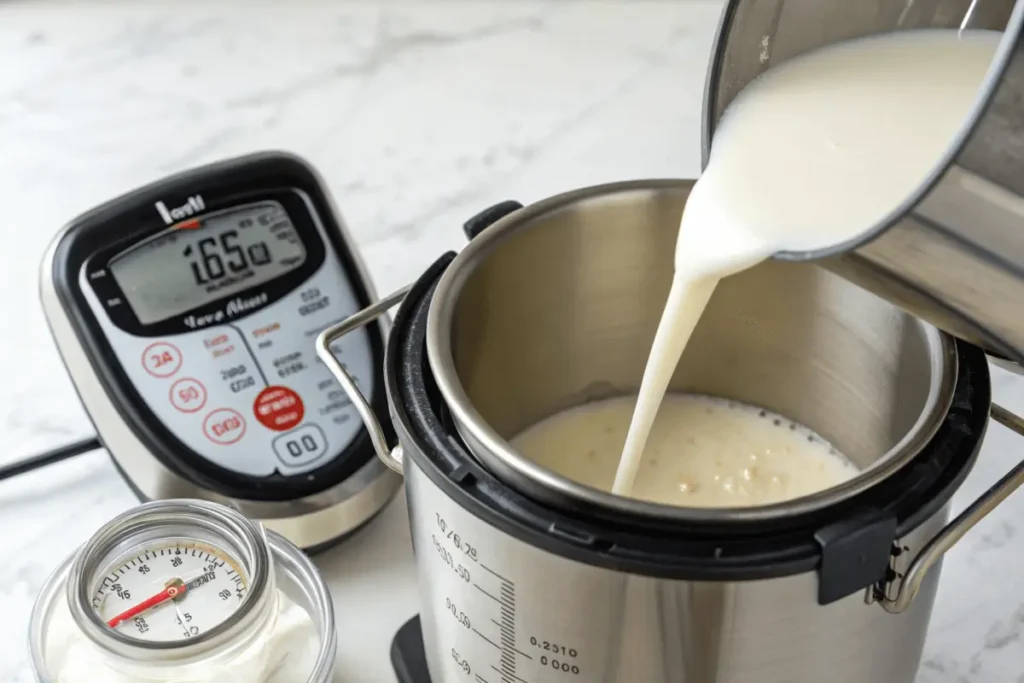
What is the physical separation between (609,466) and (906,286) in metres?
0.30

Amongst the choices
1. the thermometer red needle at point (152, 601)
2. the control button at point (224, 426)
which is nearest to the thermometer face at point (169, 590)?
the thermometer red needle at point (152, 601)

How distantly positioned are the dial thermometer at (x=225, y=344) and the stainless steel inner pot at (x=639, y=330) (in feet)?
Answer: 0.37

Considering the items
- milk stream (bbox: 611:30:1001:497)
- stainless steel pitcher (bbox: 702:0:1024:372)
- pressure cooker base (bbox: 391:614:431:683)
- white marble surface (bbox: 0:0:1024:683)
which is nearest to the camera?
stainless steel pitcher (bbox: 702:0:1024:372)

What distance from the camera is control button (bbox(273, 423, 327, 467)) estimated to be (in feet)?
→ 2.52

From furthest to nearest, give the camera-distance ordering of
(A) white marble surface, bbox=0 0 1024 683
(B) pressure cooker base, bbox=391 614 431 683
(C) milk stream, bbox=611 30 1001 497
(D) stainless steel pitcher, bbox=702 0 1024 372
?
(A) white marble surface, bbox=0 0 1024 683 → (B) pressure cooker base, bbox=391 614 431 683 → (C) milk stream, bbox=611 30 1001 497 → (D) stainless steel pitcher, bbox=702 0 1024 372

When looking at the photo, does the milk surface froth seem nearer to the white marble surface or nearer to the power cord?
the white marble surface

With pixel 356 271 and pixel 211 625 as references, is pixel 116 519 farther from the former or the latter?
pixel 356 271

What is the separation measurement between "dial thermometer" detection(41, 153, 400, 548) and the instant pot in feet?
0.39

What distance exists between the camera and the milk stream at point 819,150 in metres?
0.56

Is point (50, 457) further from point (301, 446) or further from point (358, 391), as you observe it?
point (358, 391)

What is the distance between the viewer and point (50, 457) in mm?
837

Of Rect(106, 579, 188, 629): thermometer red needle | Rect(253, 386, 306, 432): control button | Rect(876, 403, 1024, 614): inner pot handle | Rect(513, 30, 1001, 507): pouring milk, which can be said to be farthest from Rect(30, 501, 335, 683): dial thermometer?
Rect(876, 403, 1024, 614): inner pot handle

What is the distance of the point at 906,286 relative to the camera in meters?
0.50

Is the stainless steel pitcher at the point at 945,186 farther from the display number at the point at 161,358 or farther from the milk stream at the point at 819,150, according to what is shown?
the display number at the point at 161,358
